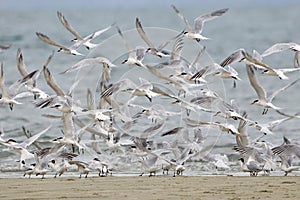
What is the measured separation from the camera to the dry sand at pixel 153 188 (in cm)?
1020

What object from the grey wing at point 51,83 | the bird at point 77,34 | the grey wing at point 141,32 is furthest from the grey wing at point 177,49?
the grey wing at point 51,83

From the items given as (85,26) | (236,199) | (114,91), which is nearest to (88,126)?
(114,91)

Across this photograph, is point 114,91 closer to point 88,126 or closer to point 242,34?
point 88,126

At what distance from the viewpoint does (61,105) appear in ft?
41.6

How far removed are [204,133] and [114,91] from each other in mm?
1607

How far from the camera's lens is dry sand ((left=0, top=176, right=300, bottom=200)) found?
10.2 metres

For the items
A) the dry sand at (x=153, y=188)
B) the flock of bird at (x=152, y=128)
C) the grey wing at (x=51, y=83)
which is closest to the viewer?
the dry sand at (x=153, y=188)

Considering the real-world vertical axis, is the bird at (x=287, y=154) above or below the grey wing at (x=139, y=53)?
below

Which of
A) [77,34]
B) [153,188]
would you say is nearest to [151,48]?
[77,34]

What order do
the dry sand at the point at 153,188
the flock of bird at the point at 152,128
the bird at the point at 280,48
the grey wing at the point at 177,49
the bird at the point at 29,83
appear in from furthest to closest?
the grey wing at the point at 177,49 < the bird at the point at 29,83 < the bird at the point at 280,48 < the flock of bird at the point at 152,128 < the dry sand at the point at 153,188

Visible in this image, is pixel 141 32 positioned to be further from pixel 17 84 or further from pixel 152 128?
pixel 17 84

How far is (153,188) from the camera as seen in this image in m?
10.8

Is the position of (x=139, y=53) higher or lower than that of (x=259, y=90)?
higher

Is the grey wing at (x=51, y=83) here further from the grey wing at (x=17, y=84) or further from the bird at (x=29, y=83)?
the bird at (x=29, y=83)
